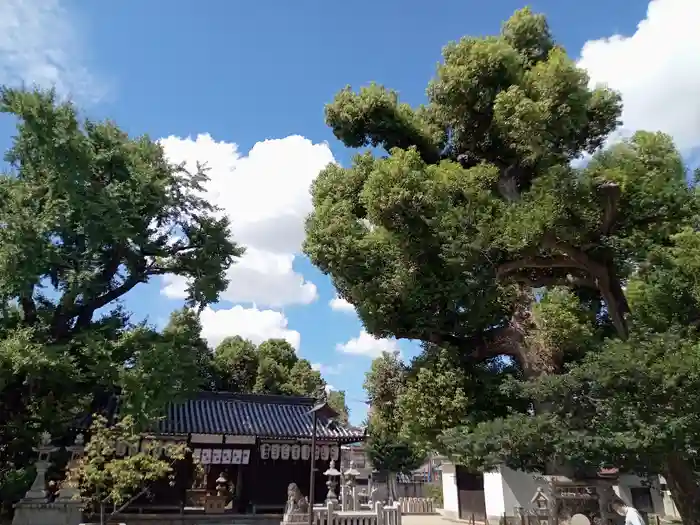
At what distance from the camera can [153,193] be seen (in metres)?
20.8

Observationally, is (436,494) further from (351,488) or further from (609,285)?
(609,285)

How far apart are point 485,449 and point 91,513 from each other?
13.3 meters

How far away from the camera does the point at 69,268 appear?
19141 mm

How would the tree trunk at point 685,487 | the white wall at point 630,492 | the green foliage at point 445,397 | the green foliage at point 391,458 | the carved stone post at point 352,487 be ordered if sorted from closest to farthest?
the tree trunk at point 685,487 → the green foliage at point 445,397 → the carved stone post at point 352,487 → the white wall at point 630,492 → the green foliage at point 391,458

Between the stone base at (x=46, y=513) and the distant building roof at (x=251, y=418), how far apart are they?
499 cm

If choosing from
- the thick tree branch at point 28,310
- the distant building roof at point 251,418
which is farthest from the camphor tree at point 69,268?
the distant building roof at point 251,418

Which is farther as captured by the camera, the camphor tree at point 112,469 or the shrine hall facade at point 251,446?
the shrine hall facade at point 251,446

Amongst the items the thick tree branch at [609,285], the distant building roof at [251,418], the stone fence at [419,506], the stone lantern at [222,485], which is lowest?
the stone fence at [419,506]

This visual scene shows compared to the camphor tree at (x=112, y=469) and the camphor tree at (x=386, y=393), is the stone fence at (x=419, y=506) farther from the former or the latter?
the camphor tree at (x=112, y=469)

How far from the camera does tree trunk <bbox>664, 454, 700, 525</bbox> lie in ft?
40.5

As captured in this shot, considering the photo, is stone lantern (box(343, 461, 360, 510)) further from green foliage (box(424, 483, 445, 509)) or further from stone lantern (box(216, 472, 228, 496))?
green foliage (box(424, 483, 445, 509))

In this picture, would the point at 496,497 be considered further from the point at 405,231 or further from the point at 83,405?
the point at 83,405

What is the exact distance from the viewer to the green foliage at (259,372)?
4453 centimetres

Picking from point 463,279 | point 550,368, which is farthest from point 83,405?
point 550,368
